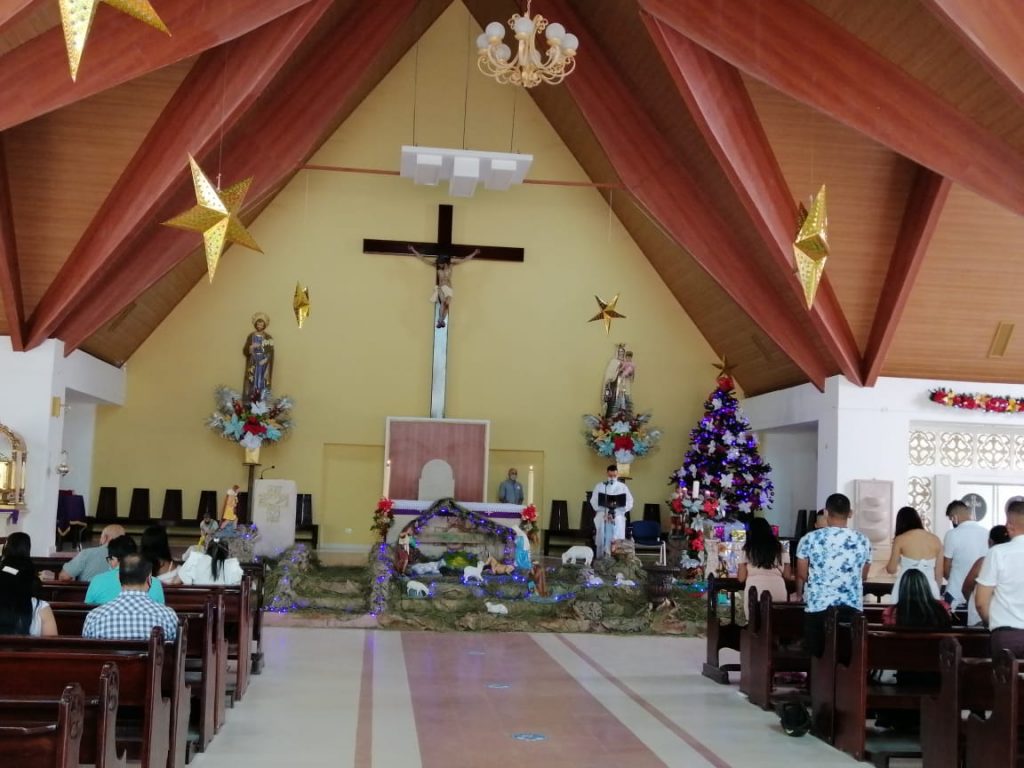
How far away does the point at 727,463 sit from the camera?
17.9 metres

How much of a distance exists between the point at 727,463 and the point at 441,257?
19.5 feet

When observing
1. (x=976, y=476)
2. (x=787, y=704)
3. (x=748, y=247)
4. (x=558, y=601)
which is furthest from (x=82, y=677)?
(x=976, y=476)

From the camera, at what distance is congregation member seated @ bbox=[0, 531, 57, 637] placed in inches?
229

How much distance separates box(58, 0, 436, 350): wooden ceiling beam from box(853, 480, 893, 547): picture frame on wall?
29.0 feet

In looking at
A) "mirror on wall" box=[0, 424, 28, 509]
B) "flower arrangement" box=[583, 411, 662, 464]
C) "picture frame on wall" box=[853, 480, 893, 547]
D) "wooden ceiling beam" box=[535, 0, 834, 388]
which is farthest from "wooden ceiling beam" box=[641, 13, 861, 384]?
"mirror on wall" box=[0, 424, 28, 509]

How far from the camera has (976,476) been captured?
16500 mm

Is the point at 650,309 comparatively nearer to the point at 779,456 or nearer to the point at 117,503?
the point at 779,456

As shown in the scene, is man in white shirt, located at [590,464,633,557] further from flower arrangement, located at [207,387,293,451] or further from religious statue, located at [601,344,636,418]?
flower arrangement, located at [207,387,293,451]

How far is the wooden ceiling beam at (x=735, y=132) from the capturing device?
1156cm

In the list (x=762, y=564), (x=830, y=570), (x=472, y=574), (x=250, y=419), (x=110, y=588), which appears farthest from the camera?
(x=250, y=419)

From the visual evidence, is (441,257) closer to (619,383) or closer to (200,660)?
(619,383)

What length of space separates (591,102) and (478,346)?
6.08 m

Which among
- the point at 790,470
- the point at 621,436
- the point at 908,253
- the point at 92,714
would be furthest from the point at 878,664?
the point at 790,470

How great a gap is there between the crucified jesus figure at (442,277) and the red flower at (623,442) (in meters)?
3.60
